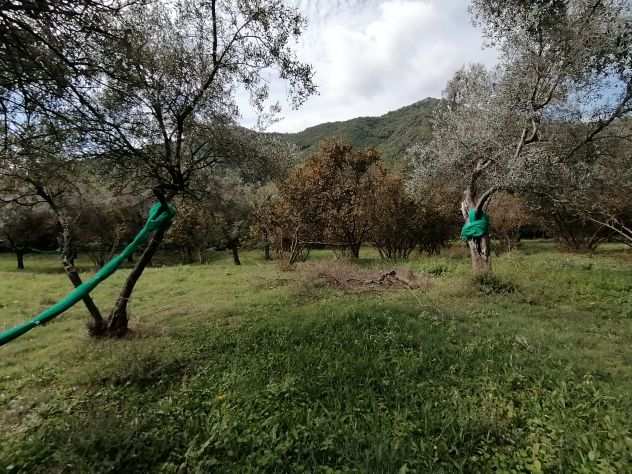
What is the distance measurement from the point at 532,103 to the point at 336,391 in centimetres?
1048

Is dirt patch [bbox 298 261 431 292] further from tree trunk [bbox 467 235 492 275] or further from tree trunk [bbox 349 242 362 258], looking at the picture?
tree trunk [bbox 349 242 362 258]

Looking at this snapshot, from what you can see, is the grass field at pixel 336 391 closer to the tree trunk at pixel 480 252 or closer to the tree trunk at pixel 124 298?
the tree trunk at pixel 124 298

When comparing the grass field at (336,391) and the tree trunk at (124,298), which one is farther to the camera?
the tree trunk at (124,298)

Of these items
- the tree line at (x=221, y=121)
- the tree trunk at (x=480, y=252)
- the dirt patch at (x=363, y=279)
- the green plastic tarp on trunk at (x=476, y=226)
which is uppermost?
the tree line at (x=221, y=121)

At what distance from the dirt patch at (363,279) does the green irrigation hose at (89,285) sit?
6.77m

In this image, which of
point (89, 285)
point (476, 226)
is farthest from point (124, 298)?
point (476, 226)

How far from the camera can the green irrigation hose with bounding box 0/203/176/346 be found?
2895mm

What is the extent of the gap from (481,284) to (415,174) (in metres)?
5.20

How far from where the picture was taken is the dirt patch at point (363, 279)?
1006 centimetres

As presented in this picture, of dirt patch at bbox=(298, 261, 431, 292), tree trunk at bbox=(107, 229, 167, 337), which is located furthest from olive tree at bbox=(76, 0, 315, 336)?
dirt patch at bbox=(298, 261, 431, 292)

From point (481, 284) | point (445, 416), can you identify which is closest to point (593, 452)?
point (445, 416)

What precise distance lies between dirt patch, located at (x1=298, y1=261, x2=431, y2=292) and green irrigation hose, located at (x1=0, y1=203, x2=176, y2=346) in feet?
22.2

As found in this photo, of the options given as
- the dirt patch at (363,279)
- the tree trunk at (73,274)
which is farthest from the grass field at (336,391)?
the dirt patch at (363,279)

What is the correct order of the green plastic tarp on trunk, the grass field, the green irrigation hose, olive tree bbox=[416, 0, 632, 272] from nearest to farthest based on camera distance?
the grass field
the green irrigation hose
olive tree bbox=[416, 0, 632, 272]
the green plastic tarp on trunk
